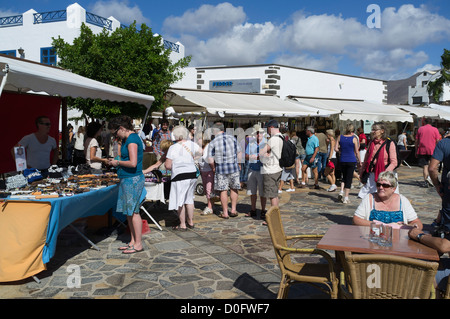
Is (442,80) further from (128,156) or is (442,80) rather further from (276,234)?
(276,234)

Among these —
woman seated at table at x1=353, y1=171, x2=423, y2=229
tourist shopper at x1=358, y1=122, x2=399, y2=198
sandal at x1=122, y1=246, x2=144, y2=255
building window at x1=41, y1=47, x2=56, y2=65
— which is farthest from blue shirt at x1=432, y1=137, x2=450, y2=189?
building window at x1=41, y1=47, x2=56, y2=65

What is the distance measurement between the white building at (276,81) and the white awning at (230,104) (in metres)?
5.68

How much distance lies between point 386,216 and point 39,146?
4.95 meters

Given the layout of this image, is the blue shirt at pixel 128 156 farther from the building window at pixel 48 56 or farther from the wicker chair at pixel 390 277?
the building window at pixel 48 56

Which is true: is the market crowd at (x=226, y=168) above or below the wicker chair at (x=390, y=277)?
above

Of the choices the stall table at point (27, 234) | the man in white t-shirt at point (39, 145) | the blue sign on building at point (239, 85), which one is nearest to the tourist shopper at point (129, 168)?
the stall table at point (27, 234)

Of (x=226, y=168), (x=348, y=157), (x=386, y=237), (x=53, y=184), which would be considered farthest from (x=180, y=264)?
(x=348, y=157)

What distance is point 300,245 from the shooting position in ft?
18.7

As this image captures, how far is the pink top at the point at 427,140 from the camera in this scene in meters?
11.0

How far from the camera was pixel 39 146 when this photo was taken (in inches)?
236

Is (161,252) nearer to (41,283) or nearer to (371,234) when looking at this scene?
(41,283)

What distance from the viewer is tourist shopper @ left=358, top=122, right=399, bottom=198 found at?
20.2 feet

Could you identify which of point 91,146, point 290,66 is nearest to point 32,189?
point 91,146

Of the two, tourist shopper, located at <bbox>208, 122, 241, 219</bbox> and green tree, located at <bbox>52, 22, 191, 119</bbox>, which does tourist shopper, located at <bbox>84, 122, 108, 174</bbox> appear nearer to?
tourist shopper, located at <bbox>208, 122, 241, 219</bbox>
